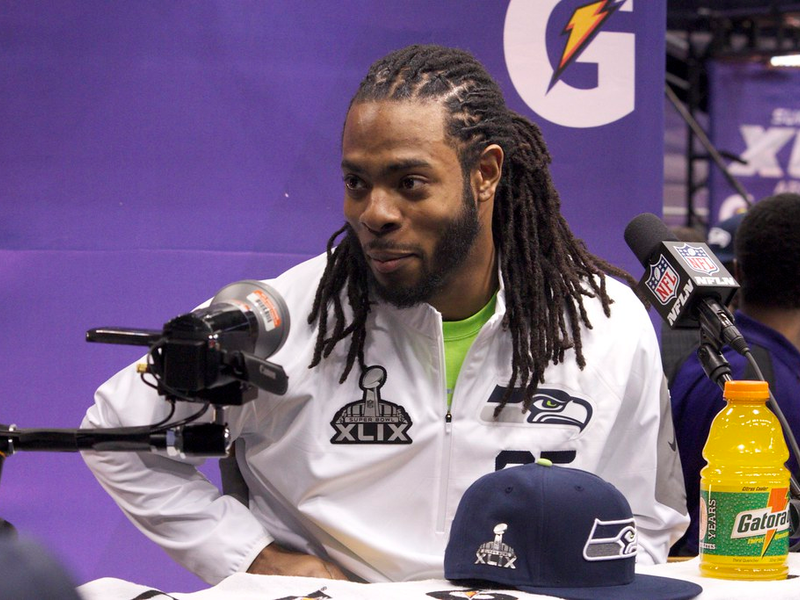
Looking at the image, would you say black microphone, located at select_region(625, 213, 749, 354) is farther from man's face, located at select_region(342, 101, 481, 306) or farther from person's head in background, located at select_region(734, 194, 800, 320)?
Answer: person's head in background, located at select_region(734, 194, 800, 320)

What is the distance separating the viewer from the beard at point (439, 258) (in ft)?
6.63

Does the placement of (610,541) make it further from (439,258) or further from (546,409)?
(439,258)

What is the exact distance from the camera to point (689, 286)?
5.39 ft

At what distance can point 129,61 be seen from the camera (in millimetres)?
2621

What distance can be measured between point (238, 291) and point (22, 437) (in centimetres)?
32

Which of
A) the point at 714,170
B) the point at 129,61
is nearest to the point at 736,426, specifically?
the point at 129,61

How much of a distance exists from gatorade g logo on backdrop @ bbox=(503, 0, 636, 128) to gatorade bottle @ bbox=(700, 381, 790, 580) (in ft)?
4.79

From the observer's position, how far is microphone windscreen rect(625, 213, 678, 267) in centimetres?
180

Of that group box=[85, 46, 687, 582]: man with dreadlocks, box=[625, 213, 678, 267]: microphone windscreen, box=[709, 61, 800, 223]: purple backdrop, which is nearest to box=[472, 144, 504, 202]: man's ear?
box=[85, 46, 687, 582]: man with dreadlocks

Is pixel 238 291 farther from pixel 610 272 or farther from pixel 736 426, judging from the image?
pixel 610 272

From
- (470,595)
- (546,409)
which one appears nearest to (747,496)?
(470,595)

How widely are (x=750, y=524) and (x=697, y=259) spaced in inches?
16.2

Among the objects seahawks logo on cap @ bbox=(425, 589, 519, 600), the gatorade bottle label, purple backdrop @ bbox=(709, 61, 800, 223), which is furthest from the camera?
purple backdrop @ bbox=(709, 61, 800, 223)

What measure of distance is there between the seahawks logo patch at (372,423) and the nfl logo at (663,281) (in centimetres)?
53
